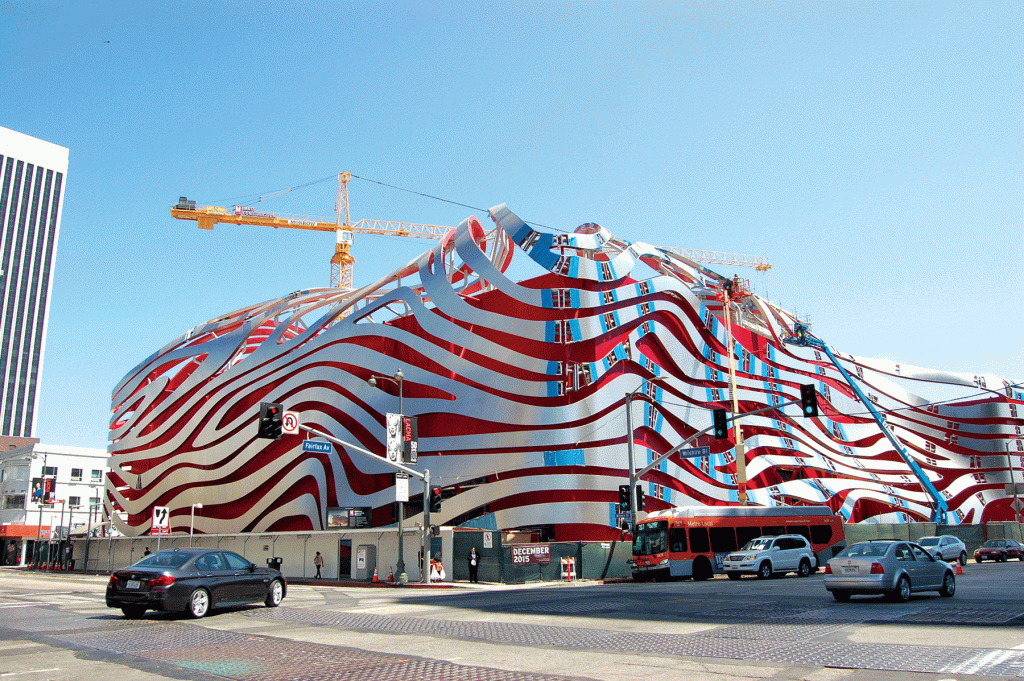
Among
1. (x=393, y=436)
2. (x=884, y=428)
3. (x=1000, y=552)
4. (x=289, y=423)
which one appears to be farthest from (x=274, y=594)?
(x=884, y=428)

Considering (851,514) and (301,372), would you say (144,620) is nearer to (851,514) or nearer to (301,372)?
(301,372)

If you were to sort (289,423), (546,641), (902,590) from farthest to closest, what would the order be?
1. (289,423)
2. (902,590)
3. (546,641)

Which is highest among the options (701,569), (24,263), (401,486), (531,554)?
(24,263)

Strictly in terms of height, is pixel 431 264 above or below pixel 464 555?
above

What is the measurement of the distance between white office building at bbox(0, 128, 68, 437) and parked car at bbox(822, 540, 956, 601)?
19264 cm

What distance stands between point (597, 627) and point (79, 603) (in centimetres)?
1738

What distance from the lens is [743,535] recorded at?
3862 centimetres

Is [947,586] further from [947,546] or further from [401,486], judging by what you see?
[947,546]

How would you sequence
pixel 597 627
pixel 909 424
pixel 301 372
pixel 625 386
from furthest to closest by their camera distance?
pixel 909 424 → pixel 301 372 → pixel 625 386 → pixel 597 627

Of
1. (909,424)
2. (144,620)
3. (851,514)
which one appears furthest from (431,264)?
(909,424)

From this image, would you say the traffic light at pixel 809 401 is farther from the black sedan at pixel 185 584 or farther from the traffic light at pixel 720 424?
the black sedan at pixel 185 584

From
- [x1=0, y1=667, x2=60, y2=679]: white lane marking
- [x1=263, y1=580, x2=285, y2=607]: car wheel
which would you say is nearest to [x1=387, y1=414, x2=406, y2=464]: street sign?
[x1=263, y1=580, x2=285, y2=607]: car wheel

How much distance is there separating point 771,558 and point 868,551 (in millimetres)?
16411

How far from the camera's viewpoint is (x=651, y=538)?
36.4 metres
